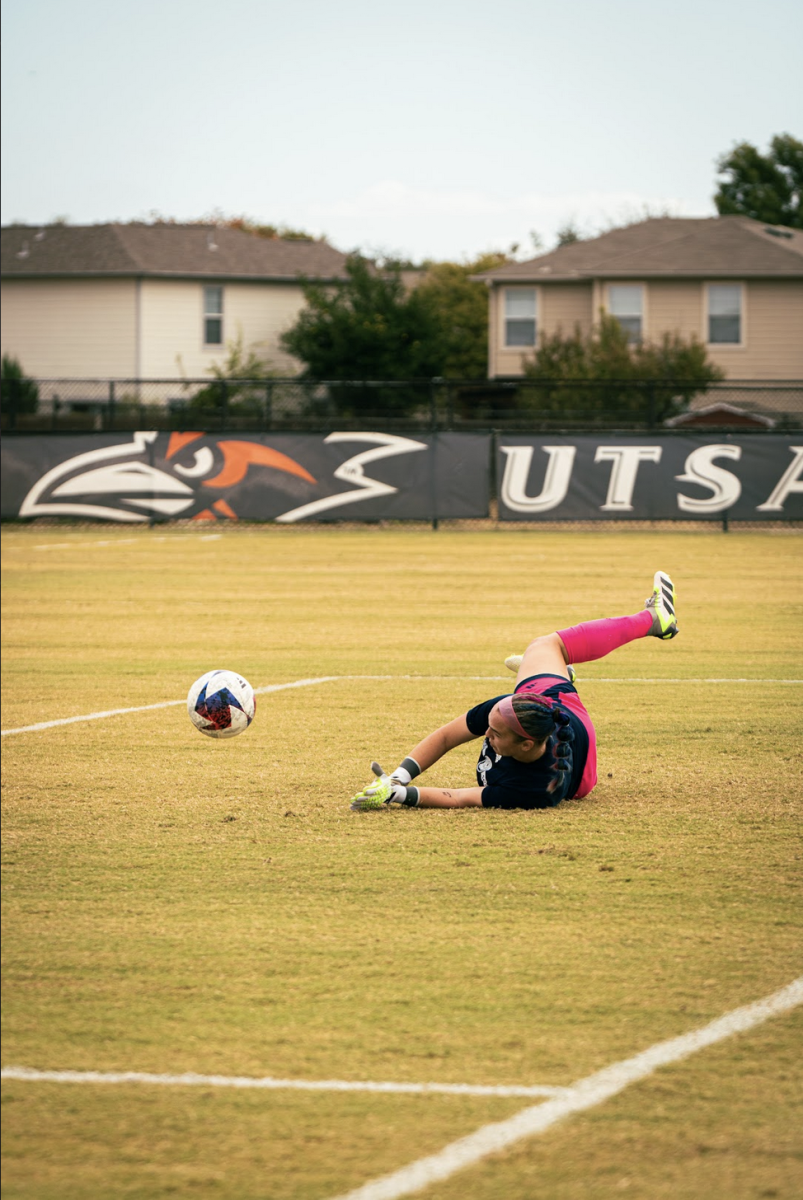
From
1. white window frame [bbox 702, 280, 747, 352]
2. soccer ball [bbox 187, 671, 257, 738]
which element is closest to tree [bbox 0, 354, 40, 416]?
white window frame [bbox 702, 280, 747, 352]

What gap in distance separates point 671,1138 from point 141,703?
7089mm

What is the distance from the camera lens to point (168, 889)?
565cm

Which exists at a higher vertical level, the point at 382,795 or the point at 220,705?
the point at 220,705

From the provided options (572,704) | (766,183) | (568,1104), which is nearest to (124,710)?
(572,704)

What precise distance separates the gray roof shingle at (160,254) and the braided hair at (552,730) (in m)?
43.5

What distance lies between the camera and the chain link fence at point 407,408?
94.8 feet

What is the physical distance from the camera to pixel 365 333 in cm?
4681

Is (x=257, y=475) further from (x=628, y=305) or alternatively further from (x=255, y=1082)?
(x=255, y=1082)

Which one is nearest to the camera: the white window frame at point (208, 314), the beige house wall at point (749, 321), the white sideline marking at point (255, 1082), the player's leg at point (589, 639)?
the white sideline marking at point (255, 1082)

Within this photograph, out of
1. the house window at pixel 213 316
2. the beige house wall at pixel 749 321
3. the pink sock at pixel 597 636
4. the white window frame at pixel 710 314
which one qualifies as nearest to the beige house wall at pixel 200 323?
the house window at pixel 213 316

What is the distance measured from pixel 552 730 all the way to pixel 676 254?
38.5 m

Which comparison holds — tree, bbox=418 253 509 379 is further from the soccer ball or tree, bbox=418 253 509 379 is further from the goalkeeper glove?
the goalkeeper glove

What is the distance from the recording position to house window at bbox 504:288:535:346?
45.0 m

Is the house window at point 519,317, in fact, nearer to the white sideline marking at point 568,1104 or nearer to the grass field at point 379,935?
the grass field at point 379,935
